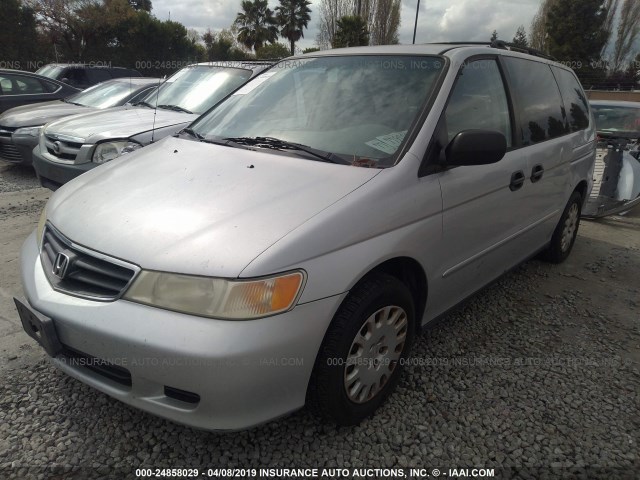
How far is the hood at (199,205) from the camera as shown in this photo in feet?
5.74

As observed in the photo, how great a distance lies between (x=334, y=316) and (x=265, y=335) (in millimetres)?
346

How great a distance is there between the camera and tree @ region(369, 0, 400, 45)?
30938 millimetres

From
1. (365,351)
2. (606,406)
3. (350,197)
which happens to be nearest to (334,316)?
(365,351)

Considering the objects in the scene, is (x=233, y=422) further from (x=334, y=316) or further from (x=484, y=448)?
(x=484, y=448)

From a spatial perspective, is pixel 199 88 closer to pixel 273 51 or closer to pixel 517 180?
pixel 517 180

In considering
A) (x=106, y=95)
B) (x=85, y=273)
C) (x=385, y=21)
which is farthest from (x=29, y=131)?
(x=385, y=21)

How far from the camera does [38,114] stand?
6.89 metres

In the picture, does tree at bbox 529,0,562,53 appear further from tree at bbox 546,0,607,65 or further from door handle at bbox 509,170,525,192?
door handle at bbox 509,170,525,192

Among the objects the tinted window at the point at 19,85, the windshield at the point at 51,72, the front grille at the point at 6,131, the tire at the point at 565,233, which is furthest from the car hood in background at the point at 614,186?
the windshield at the point at 51,72

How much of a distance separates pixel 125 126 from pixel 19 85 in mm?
5231

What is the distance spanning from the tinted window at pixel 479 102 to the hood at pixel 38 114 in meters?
5.76

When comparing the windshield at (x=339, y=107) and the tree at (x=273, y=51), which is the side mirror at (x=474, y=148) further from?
the tree at (x=273, y=51)

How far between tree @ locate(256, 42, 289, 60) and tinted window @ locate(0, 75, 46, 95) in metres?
28.9

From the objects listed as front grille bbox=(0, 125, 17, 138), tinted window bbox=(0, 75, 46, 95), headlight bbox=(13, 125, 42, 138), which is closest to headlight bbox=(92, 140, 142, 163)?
headlight bbox=(13, 125, 42, 138)
